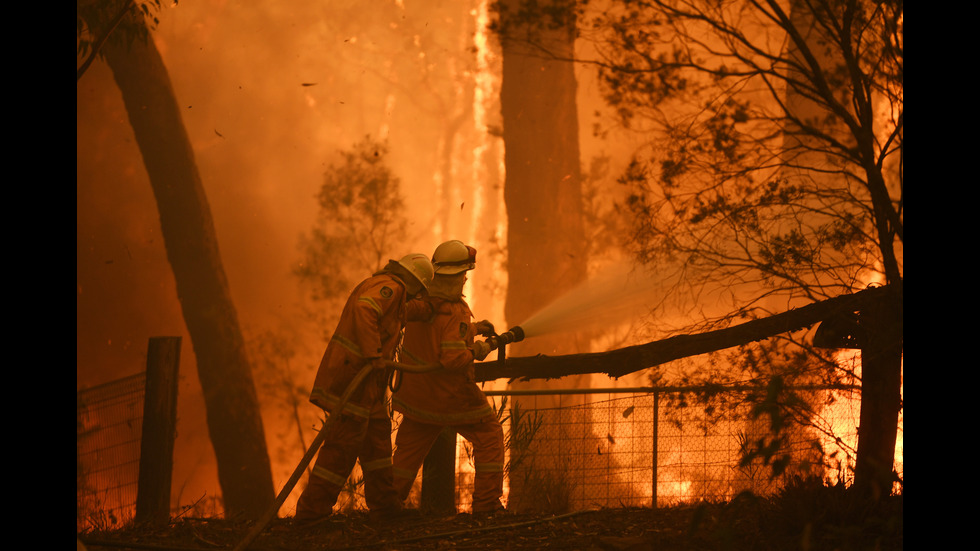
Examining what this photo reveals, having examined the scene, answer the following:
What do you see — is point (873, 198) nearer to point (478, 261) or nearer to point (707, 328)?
point (707, 328)

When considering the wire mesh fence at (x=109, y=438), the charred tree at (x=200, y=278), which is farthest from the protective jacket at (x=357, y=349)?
the charred tree at (x=200, y=278)

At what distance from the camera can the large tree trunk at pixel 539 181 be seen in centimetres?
1105

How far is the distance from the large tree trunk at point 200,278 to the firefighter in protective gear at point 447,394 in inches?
182

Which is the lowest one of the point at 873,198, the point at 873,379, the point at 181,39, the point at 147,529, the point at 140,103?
the point at 147,529

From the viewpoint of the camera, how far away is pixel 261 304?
9602 mm

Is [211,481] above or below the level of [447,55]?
below

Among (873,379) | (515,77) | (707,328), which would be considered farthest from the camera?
(515,77)

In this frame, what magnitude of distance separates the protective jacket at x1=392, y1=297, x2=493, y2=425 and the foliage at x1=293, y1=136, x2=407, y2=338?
493 centimetres

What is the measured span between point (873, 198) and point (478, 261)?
21.3 feet

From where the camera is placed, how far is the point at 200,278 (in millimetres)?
9203

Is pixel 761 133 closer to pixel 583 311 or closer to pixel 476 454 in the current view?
pixel 583 311

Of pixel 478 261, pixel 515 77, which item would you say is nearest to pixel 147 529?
pixel 478 261

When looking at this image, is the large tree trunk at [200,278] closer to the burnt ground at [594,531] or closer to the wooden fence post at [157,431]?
the wooden fence post at [157,431]

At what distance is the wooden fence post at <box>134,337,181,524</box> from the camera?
4625 millimetres
